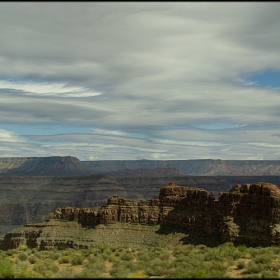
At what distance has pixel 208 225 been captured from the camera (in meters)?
71.8

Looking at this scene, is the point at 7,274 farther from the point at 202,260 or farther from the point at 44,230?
the point at 44,230

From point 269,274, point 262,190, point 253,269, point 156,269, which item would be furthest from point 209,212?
point 269,274

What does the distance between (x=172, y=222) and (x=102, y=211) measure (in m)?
13.8

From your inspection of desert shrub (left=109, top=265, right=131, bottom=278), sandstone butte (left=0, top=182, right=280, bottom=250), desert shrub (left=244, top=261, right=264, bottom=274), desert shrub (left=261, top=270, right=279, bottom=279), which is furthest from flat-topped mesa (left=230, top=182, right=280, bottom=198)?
desert shrub (left=109, top=265, right=131, bottom=278)

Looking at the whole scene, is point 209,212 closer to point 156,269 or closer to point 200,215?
point 200,215

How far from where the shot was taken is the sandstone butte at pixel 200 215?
64500mm

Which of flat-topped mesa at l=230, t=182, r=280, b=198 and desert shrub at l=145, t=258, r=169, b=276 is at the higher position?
flat-topped mesa at l=230, t=182, r=280, b=198

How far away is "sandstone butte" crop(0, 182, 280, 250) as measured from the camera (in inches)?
2539

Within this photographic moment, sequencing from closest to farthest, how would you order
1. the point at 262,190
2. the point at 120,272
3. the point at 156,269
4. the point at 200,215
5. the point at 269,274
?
the point at 269,274
the point at 120,272
the point at 156,269
the point at 262,190
the point at 200,215

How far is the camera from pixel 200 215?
248ft

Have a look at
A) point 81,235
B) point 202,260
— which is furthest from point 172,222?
point 202,260

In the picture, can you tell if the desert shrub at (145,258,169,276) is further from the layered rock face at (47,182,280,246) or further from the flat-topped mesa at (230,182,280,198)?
the flat-topped mesa at (230,182,280,198)

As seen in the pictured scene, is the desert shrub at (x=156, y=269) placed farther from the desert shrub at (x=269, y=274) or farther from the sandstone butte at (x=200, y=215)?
the sandstone butte at (x=200, y=215)

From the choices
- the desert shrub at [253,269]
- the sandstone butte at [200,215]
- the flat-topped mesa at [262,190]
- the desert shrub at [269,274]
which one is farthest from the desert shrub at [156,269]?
the flat-topped mesa at [262,190]
